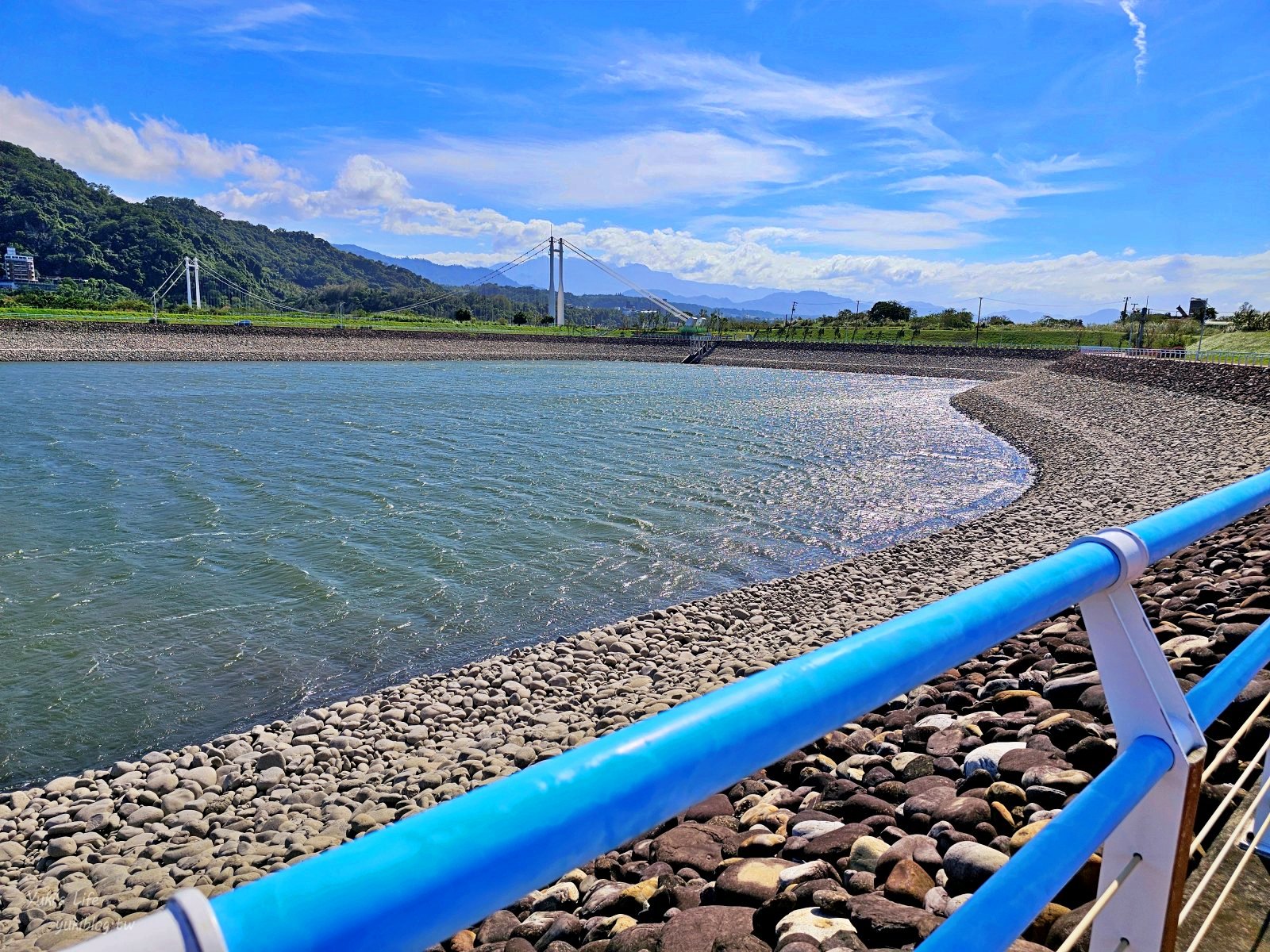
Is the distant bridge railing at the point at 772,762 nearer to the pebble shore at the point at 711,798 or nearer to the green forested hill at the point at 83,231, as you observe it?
the pebble shore at the point at 711,798

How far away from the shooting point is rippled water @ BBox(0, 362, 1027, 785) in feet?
29.2

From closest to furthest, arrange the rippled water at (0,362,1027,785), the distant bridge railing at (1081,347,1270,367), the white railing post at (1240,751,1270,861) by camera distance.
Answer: the white railing post at (1240,751,1270,861) → the rippled water at (0,362,1027,785) → the distant bridge railing at (1081,347,1270,367)

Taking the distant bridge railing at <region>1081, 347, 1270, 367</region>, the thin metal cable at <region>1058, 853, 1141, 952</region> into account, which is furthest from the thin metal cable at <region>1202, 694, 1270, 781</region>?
the distant bridge railing at <region>1081, 347, 1270, 367</region>

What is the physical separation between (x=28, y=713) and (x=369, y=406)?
1161 inches

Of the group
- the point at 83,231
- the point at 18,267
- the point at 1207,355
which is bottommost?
the point at 1207,355

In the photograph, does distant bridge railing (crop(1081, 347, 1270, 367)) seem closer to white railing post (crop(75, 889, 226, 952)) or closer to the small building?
white railing post (crop(75, 889, 226, 952))

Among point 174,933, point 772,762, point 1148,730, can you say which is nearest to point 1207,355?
point 1148,730

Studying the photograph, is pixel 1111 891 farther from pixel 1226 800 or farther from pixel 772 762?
pixel 772 762

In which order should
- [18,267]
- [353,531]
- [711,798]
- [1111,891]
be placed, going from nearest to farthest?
[1111,891], [711,798], [353,531], [18,267]

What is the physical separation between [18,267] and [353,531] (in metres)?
168

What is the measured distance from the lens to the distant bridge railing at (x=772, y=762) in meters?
0.55

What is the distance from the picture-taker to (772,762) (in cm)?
75

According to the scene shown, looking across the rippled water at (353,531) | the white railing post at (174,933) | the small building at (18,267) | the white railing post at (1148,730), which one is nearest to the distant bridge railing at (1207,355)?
the rippled water at (353,531)

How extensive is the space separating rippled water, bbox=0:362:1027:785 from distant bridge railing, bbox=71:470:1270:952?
26.4 feet
